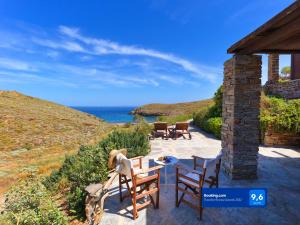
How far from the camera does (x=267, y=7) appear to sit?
16.0ft

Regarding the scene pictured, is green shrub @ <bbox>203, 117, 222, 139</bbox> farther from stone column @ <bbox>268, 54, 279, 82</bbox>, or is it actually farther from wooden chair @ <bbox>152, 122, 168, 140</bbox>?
stone column @ <bbox>268, 54, 279, 82</bbox>

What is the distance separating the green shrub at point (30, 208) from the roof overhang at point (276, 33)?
13.0 ft

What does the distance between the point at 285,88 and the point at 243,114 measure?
827 cm

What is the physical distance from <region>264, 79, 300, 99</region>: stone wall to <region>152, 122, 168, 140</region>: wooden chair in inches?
266

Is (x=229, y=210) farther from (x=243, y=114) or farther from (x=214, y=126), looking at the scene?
(x=214, y=126)

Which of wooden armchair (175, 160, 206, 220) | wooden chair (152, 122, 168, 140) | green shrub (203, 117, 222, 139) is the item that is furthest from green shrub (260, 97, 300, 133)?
wooden armchair (175, 160, 206, 220)

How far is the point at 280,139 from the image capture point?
7418 mm

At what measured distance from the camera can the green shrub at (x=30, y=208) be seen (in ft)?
7.46

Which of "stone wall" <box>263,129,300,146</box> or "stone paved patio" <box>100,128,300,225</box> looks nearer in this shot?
"stone paved patio" <box>100,128,300,225</box>

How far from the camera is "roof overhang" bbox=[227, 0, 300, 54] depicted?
2393mm

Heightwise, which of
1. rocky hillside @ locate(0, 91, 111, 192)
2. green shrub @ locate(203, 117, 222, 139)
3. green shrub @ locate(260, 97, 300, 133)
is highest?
green shrub @ locate(260, 97, 300, 133)

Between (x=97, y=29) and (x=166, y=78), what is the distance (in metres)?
17.9

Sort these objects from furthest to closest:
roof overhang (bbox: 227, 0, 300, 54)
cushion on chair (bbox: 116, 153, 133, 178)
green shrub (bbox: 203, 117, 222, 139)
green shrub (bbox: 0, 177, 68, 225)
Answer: green shrub (bbox: 203, 117, 222, 139) → cushion on chair (bbox: 116, 153, 133, 178) → roof overhang (bbox: 227, 0, 300, 54) → green shrub (bbox: 0, 177, 68, 225)

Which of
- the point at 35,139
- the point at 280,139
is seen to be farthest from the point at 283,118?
the point at 35,139
